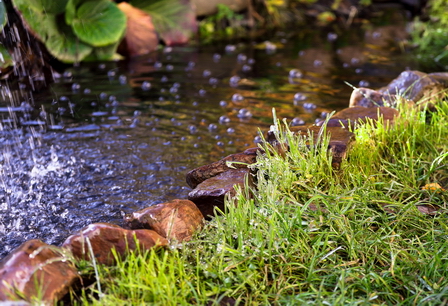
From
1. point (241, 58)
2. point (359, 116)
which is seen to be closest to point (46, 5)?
point (241, 58)

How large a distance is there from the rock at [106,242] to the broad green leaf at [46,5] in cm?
450

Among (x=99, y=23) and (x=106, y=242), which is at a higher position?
(x=99, y=23)

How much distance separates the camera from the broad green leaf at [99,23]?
→ 6.36 m

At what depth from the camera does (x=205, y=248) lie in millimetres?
2209

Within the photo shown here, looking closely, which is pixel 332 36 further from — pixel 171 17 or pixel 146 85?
pixel 146 85

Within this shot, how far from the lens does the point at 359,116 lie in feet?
11.4

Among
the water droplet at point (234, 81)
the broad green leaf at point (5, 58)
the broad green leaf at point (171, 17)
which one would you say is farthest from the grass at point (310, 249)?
the broad green leaf at point (171, 17)

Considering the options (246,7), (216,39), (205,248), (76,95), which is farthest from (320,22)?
(205,248)

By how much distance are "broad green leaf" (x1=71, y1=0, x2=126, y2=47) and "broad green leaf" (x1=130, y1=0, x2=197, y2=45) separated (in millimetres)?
1271

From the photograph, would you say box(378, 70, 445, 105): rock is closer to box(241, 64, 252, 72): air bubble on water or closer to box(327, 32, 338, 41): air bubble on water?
box(241, 64, 252, 72): air bubble on water

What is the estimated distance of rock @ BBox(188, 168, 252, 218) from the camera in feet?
8.48

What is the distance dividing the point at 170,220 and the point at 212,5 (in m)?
7.23

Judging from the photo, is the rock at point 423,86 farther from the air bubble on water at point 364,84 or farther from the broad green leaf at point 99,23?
the broad green leaf at point 99,23

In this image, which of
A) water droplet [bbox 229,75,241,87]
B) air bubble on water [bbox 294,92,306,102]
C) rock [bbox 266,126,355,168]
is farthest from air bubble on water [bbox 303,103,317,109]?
rock [bbox 266,126,355,168]
